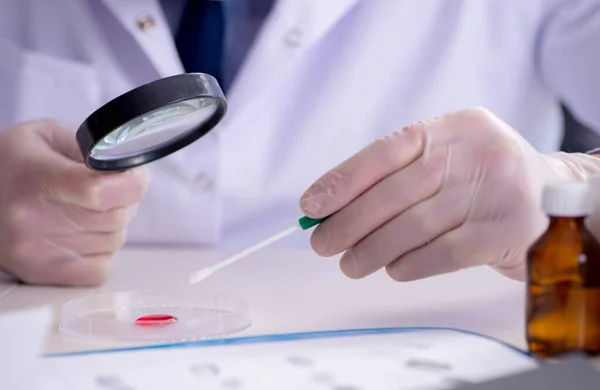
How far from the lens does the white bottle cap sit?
72cm

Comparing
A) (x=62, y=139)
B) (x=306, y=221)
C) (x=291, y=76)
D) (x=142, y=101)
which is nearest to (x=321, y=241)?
(x=306, y=221)

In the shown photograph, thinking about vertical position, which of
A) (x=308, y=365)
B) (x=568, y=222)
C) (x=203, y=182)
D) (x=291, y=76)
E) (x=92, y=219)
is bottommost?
(x=308, y=365)

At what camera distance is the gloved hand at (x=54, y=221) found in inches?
43.2

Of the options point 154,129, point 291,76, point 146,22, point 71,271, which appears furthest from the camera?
point 291,76

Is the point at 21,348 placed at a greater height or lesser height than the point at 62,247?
lesser

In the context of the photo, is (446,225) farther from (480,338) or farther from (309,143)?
(309,143)

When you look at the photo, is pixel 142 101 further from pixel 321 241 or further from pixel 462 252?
pixel 462 252

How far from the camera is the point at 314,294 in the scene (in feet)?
3.47

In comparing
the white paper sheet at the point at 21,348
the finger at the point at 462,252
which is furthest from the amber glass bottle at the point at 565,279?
the white paper sheet at the point at 21,348

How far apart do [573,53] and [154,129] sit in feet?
2.98

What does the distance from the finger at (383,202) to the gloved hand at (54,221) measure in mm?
263

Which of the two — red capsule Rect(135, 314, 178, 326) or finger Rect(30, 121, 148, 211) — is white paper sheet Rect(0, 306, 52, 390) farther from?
finger Rect(30, 121, 148, 211)

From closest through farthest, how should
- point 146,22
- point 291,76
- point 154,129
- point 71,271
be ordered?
point 154,129, point 71,271, point 146,22, point 291,76

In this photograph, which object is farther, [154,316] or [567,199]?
[154,316]
